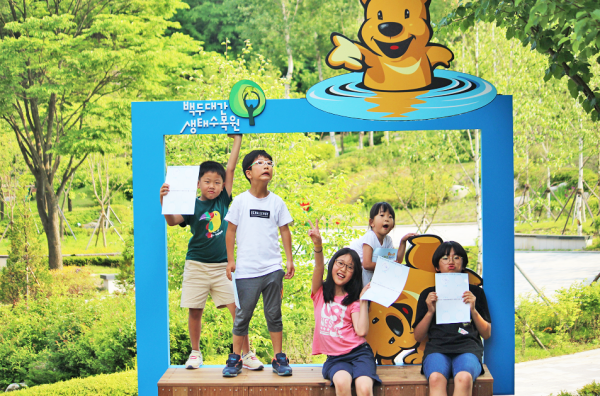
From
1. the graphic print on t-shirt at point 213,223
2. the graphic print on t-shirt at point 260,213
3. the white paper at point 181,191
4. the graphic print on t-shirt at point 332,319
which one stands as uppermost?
the white paper at point 181,191

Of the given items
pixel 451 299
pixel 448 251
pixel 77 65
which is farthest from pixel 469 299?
pixel 77 65

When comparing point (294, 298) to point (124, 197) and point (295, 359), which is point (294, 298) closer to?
point (295, 359)

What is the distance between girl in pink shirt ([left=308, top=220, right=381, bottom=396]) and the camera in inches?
131

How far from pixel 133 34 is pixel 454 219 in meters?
11.0

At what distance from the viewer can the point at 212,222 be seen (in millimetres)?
3809

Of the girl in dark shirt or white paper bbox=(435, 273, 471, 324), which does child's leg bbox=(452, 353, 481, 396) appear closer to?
the girl in dark shirt

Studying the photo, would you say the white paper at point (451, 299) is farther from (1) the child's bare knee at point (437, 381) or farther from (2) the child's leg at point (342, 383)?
(2) the child's leg at point (342, 383)

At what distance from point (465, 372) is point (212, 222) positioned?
2.13 metres

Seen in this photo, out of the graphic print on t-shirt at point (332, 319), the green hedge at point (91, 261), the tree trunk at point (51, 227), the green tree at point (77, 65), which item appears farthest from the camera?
the green hedge at point (91, 261)

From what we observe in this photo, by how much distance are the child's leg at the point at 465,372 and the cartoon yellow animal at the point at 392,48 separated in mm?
2015

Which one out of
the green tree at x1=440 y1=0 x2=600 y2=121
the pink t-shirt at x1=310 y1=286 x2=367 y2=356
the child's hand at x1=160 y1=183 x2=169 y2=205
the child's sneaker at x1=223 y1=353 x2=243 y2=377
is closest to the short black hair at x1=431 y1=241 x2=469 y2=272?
the pink t-shirt at x1=310 y1=286 x2=367 y2=356

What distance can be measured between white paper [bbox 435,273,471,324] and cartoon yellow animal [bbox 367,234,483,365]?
0.19m

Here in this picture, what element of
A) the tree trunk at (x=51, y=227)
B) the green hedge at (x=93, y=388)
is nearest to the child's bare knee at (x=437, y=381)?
the green hedge at (x=93, y=388)

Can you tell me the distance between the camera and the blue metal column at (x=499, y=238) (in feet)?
12.2
